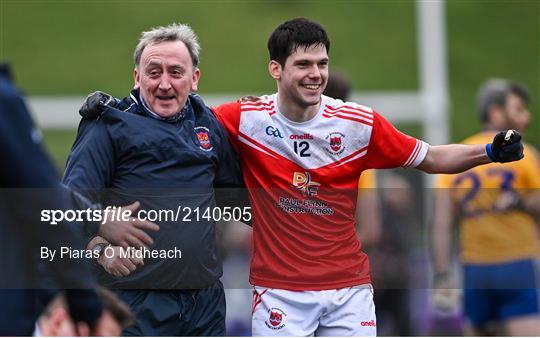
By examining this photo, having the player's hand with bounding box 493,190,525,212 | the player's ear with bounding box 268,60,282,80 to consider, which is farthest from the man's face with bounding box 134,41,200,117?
the player's hand with bounding box 493,190,525,212

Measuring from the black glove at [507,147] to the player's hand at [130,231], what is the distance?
5.20 feet

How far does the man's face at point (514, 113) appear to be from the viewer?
845 centimetres

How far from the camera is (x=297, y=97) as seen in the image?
17.4ft

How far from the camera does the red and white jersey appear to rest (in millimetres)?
5262

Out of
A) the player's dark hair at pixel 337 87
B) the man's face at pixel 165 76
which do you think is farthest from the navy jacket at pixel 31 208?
the player's dark hair at pixel 337 87

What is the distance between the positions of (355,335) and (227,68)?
780 inches

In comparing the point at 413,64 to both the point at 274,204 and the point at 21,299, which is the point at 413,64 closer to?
the point at 274,204

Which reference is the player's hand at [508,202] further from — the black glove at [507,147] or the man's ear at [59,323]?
the man's ear at [59,323]

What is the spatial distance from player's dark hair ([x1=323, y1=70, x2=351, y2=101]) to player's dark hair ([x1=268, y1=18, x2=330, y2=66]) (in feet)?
5.63

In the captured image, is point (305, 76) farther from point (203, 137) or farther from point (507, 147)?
point (507, 147)

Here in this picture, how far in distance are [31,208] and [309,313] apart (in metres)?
2.34

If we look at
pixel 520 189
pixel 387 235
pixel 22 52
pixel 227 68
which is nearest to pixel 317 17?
pixel 227 68

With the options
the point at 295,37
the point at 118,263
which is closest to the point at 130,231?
the point at 118,263

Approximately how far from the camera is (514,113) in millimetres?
8461
